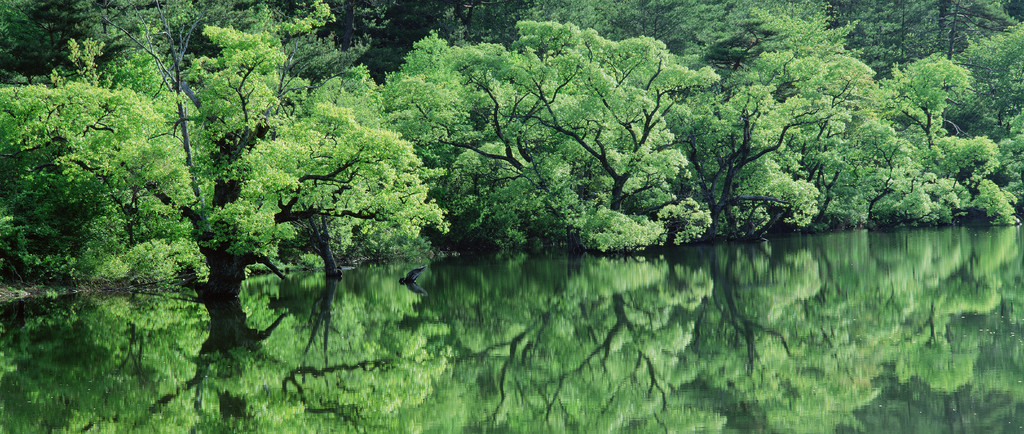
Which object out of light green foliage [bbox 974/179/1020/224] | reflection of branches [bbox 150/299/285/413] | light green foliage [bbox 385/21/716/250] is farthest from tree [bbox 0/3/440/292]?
light green foliage [bbox 974/179/1020/224]

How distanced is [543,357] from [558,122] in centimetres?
2389

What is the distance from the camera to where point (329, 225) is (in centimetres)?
3130

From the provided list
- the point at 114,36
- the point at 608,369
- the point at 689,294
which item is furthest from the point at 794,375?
the point at 114,36

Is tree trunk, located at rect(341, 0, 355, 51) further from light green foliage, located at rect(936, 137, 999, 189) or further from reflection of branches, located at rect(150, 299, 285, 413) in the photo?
light green foliage, located at rect(936, 137, 999, 189)

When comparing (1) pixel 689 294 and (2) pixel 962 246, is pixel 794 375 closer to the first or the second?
(1) pixel 689 294

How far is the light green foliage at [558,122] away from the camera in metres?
34.9

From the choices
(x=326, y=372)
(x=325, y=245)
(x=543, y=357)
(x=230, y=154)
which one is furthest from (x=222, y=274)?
(x=543, y=357)

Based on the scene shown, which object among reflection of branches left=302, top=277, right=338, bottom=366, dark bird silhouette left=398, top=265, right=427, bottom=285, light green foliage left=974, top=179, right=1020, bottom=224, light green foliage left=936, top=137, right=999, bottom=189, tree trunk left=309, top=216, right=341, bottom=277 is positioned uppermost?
light green foliage left=936, top=137, right=999, bottom=189

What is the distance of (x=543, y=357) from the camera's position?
1302cm

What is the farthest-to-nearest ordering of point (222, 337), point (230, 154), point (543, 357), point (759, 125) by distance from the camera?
1. point (759, 125)
2. point (230, 154)
3. point (222, 337)
4. point (543, 357)

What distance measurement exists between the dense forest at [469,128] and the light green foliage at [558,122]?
129mm

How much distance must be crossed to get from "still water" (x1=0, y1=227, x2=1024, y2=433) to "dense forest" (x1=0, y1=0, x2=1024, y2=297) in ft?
8.65

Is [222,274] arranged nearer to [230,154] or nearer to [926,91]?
[230,154]

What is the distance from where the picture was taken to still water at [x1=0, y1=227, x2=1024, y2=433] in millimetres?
9555
